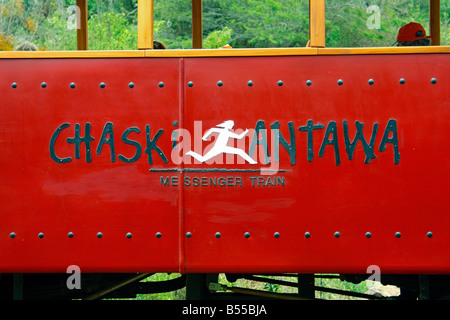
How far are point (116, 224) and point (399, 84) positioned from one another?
4.60ft

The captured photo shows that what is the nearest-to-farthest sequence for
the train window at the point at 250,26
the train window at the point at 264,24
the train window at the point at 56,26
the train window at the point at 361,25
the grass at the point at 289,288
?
the train window at the point at 250,26 → the grass at the point at 289,288 → the train window at the point at 56,26 → the train window at the point at 264,24 → the train window at the point at 361,25

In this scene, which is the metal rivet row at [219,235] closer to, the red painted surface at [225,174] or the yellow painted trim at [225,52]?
the red painted surface at [225,174]

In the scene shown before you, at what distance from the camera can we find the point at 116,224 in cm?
261

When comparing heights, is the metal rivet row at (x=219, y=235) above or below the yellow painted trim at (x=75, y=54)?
below

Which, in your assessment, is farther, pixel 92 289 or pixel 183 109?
pixel 92 289

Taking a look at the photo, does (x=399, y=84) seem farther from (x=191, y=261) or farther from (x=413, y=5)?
(x=413, y=5)

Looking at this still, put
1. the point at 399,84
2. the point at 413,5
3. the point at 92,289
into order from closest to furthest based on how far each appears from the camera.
→ the point at 399,84
the point at 92,289
the point at 413,5

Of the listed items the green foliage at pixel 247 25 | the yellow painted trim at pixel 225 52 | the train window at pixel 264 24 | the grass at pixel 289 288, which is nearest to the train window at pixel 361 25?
the green foliage at pixel 247 25

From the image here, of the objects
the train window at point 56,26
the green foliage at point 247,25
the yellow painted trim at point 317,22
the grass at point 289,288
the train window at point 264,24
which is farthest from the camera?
the train window at point 264,24

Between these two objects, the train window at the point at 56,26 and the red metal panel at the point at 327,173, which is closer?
the red metal panel at the point at 327,173

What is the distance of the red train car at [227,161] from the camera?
8.35 ft

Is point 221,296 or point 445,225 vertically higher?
point 445,225
